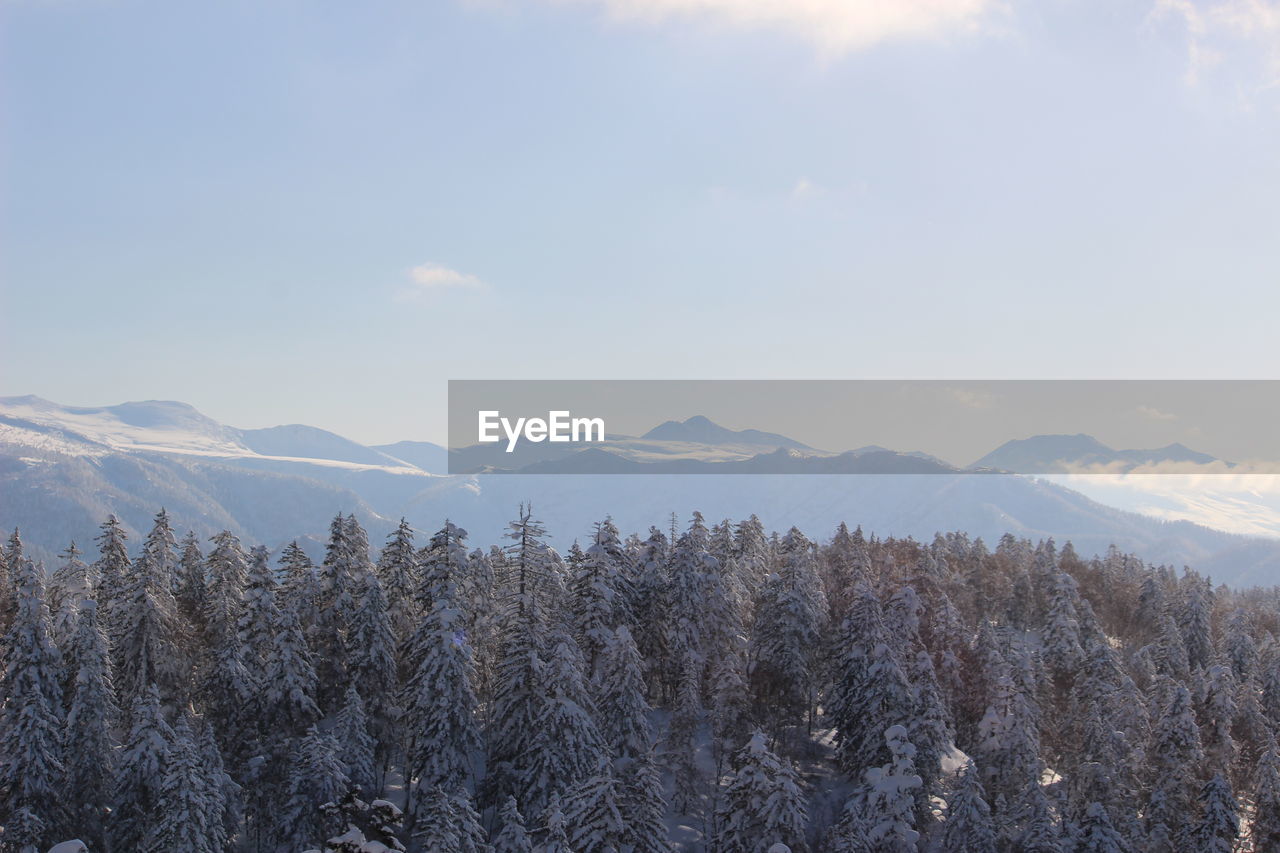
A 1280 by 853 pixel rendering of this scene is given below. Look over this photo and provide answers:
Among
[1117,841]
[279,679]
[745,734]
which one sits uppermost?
[279,679]

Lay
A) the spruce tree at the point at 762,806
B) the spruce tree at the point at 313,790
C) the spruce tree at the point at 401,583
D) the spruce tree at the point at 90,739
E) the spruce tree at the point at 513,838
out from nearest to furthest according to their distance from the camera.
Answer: the spruce tree at the point at 513,838 → the spruce tree at the point at 762,806 → the spruce tree at the point at 313,790 → the spruce tree at the point at 90,739 → the spruce tree at the point at 401,583

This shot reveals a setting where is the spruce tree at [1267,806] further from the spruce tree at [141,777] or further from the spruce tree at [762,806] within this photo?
the spruce tree at [141,777]

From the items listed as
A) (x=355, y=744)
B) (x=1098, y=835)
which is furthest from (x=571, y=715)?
(x=1098, y=835)

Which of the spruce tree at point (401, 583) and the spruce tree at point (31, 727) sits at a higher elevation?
the spruce tree at point (401, 583)

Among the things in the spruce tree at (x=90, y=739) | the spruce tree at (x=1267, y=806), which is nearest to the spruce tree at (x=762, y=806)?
the spruce tree at (x=1267, y=806)

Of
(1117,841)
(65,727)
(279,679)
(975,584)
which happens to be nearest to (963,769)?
(1117,841)

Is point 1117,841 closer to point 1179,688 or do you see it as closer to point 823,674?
point 1179,688

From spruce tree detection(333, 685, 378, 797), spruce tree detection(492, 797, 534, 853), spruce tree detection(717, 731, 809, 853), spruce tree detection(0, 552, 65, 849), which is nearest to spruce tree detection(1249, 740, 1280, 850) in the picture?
spruce tree detection(717, 731, 809, 853)

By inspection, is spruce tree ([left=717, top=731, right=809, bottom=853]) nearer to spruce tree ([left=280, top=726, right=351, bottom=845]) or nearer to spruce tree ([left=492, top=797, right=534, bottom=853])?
spruce tree ([left=492, top=797, right=534, bottom=853])
